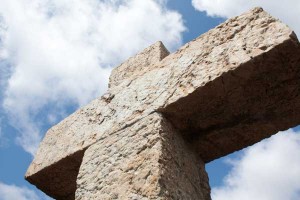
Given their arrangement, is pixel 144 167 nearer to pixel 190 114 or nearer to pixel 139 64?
pixel 190 114

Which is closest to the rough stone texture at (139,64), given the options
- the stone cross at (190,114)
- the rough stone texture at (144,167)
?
the stone cross at (190,114)

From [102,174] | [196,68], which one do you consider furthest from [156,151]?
[196,68]

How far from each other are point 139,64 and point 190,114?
34.6 inches

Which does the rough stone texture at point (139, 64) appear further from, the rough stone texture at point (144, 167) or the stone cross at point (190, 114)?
the rough stone texture at point (144, 167)

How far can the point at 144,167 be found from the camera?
2230 millimetres

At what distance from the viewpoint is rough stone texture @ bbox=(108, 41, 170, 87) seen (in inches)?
119

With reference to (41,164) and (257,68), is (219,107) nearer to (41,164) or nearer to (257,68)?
(257,68)

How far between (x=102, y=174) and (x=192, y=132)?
706mm

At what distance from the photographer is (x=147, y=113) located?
8.39 ft

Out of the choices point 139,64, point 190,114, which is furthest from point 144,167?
point 139,64

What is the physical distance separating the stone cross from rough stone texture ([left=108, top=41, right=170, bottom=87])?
0.03 meters

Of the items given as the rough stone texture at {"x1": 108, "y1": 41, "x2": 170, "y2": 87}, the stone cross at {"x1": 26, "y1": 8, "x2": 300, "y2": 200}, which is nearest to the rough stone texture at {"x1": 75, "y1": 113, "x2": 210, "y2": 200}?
the stone cross at {"x1": 26, "y1": 8, "x2": 300, "y2": 200}

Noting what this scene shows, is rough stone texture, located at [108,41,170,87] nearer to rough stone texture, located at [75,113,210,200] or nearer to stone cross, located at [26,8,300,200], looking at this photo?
stone cross, located at [26,8,300,200]

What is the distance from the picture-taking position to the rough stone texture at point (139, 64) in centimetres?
301
